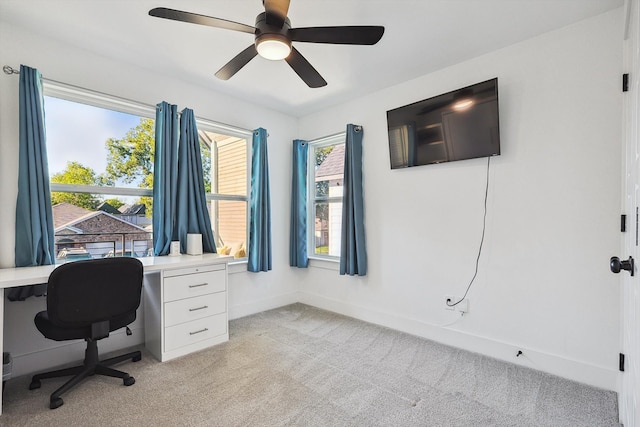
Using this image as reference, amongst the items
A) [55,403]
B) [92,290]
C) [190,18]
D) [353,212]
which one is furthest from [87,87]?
[353,212]

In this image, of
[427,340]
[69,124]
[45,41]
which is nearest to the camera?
[45,41]

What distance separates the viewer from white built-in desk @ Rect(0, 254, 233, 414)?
245 centimetres

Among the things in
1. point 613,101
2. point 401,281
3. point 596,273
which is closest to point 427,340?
point 401,281

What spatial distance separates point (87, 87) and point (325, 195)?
2594 mm

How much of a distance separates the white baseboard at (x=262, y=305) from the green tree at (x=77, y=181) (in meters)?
1.73

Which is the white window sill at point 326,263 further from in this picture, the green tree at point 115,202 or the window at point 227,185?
the green tree at point 115,202

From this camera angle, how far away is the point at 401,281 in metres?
3.11

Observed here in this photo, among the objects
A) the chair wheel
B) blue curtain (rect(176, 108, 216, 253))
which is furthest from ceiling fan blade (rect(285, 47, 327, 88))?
the chair wheel

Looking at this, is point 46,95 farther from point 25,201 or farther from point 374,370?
point 374,370

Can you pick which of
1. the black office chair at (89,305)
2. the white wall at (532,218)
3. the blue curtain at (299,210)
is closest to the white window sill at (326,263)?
the blue curtain at (299,210)

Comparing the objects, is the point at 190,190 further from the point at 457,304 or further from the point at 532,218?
the point at 532,218

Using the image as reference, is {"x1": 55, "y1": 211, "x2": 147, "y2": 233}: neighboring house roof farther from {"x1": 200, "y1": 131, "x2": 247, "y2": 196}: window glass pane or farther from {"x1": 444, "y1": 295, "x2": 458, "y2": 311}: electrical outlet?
{"x1": 444, "y1": 295, "x2": 458, "y2": 311}: electrical outlet

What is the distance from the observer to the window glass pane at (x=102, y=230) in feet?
8.27

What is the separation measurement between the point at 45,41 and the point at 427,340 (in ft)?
13.3
